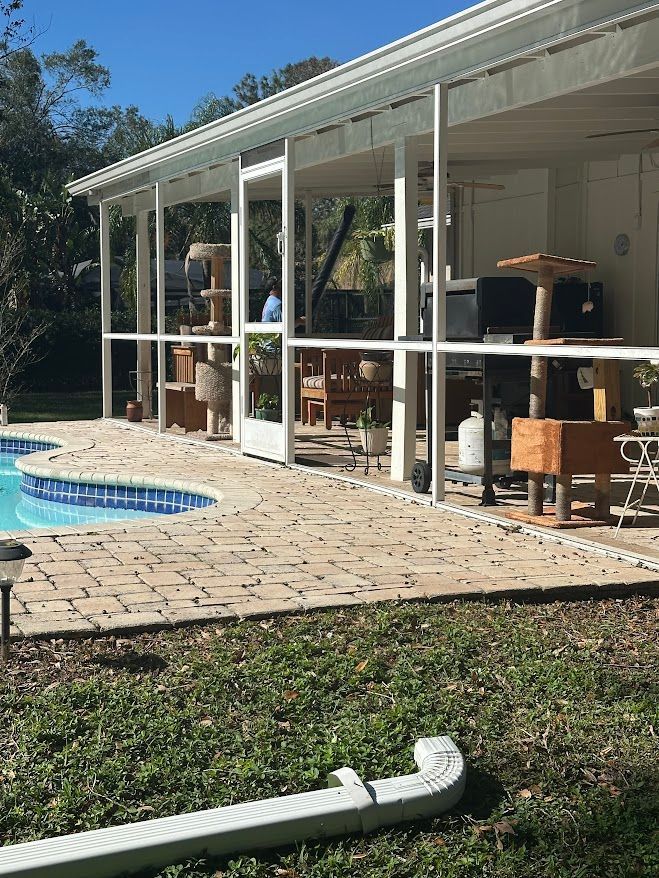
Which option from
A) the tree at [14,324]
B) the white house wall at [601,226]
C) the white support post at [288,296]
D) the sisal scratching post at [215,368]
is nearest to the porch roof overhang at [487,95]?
the white support post at [288,296]

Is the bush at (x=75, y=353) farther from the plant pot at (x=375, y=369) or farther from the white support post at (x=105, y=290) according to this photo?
the plant pot at (x=375, y=369)

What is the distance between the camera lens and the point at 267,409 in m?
10.2

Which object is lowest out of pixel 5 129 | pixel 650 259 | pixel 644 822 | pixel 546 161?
pixel 644 822

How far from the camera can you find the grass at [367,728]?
2.89 m

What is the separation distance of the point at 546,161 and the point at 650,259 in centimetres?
151

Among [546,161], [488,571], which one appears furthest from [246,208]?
[488,571]

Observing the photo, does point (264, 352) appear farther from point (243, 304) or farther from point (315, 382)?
point (315, 382)

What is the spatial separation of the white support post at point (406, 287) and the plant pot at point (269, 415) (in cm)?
174

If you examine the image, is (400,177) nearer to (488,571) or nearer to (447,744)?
(488,571)

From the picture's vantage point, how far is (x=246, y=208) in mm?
10391

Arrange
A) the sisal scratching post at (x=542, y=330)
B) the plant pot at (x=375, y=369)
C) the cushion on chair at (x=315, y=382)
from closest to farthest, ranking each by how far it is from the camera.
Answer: the sisal scratching post at (x=542, y=330) < the plant pot at (x=375, y=369) < the cushion on chair at (x=315, y=382)

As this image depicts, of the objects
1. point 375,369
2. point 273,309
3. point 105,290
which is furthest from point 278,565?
point 105,290

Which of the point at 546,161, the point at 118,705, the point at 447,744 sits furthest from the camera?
the point at 546,161

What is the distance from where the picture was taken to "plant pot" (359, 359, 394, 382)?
11312 mm
